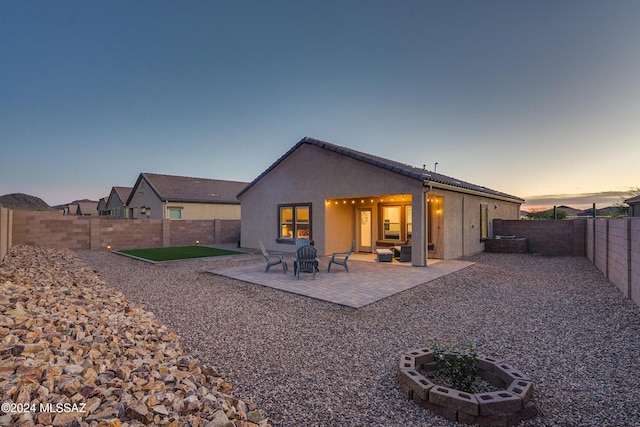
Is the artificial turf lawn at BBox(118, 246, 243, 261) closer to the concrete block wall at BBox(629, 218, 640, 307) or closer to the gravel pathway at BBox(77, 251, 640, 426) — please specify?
the gravel pathway at BBox(77, 251, 640, 426)

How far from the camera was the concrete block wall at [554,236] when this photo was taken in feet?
43.1

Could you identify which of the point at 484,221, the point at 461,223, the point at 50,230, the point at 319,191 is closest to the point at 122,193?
the point at 50,230

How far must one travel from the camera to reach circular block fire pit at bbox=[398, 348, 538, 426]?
2.34 m

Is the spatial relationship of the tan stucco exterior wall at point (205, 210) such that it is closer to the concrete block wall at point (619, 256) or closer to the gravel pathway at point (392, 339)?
the gravel pathway at point (392, 339)

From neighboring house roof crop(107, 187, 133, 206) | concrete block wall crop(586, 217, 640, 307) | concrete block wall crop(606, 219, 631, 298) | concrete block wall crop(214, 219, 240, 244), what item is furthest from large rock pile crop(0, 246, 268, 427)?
neighboring house roof crop(107, 187, 133, 206)

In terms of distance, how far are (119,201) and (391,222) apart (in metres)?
31.3

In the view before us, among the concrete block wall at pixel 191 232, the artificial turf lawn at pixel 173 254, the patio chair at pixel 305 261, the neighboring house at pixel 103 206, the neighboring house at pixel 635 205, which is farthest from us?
the neighboring house at pixel 103 206

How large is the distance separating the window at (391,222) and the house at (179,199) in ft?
40.9

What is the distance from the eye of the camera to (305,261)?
8.31 m

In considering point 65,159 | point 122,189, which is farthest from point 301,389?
point 122,189

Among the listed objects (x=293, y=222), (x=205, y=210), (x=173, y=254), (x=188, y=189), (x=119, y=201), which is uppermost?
(x=188, y=189)

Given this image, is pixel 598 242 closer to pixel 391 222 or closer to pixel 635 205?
pixel 391 222

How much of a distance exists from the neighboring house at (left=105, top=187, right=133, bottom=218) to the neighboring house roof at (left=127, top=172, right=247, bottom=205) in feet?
7.24

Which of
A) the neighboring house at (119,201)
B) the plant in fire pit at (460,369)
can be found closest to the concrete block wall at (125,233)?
the neighboring house at (119,201)
